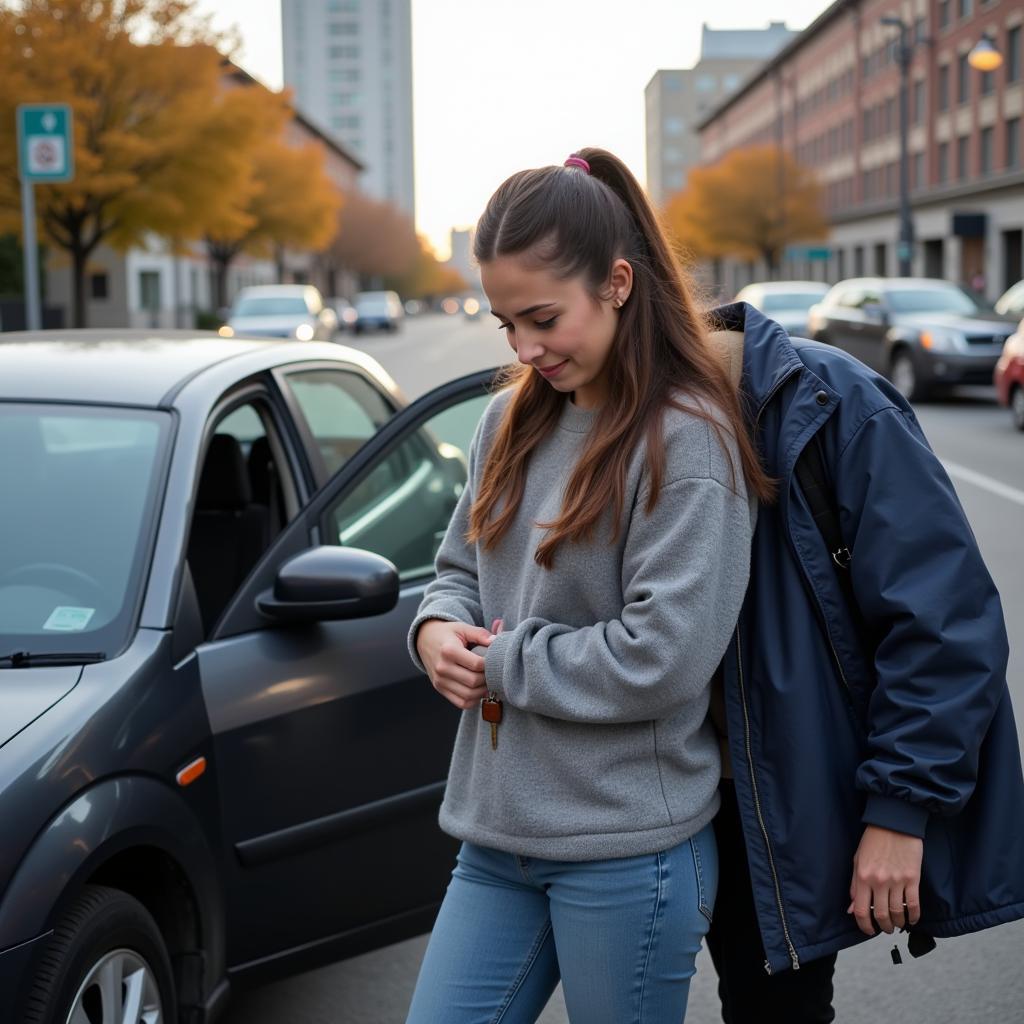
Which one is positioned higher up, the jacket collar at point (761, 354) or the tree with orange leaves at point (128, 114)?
the tree with orange leaves at point (128, 114)

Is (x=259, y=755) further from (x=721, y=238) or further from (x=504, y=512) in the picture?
(x=721, y=238)

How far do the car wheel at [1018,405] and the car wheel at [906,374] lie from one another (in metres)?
3.27

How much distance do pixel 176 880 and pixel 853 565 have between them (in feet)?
4.85

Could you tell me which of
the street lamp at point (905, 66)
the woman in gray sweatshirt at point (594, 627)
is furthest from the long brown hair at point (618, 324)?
the street lamp at point (905, 66)

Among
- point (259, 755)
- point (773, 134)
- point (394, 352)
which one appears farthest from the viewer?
point (773, 134)

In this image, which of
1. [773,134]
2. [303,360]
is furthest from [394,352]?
[773,134]

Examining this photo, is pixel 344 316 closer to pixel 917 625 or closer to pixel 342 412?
pixel 342 412

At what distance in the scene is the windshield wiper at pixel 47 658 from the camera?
2.72 meters

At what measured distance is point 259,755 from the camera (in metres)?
2.94

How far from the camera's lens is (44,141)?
12812 millimetres

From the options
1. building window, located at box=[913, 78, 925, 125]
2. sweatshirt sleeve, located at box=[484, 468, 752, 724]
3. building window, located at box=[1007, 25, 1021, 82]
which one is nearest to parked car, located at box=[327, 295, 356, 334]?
building window, located at box=[913, 78, 925, 125]

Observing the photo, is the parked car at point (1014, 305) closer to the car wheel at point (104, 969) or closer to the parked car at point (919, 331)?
the parked car at point (919, 331)

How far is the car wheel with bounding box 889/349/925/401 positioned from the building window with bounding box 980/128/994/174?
101 feet

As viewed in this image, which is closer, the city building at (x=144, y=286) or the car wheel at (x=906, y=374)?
the car wheel at (x=906, y=374)
